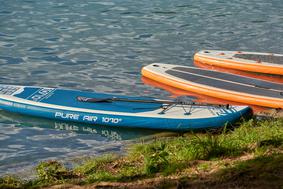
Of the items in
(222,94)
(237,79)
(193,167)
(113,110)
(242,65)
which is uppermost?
(193,167)

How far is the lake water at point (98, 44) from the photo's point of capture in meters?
12.3

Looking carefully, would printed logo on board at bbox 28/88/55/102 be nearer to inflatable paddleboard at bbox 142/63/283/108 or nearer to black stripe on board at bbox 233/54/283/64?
inflatable paddleboard at bbox 142/63/283/108

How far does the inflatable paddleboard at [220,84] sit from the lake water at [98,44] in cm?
46

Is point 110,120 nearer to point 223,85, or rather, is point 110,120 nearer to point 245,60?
point 223,85

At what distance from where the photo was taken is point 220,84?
15.4m

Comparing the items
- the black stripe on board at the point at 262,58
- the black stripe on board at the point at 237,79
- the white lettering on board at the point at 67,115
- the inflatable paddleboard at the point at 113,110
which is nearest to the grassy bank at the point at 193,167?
the inflatable paddleboard at the point at 113,110

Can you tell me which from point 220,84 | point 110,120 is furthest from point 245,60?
point 110,120

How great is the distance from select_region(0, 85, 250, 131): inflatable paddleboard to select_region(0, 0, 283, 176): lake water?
0.67ft

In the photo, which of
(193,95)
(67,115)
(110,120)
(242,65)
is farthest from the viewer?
(242,65)

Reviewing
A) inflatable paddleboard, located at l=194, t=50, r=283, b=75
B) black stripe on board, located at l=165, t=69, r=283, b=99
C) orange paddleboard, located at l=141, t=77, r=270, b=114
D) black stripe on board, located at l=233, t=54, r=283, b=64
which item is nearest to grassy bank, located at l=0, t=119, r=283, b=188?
orange paddleboard, located at l=141, t=77, r=270, b=114

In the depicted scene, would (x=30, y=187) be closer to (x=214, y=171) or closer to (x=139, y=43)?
(x=214, y=171)

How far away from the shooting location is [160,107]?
13.0m

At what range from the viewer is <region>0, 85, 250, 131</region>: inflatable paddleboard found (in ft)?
40.4

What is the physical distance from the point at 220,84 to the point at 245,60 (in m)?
2.88
